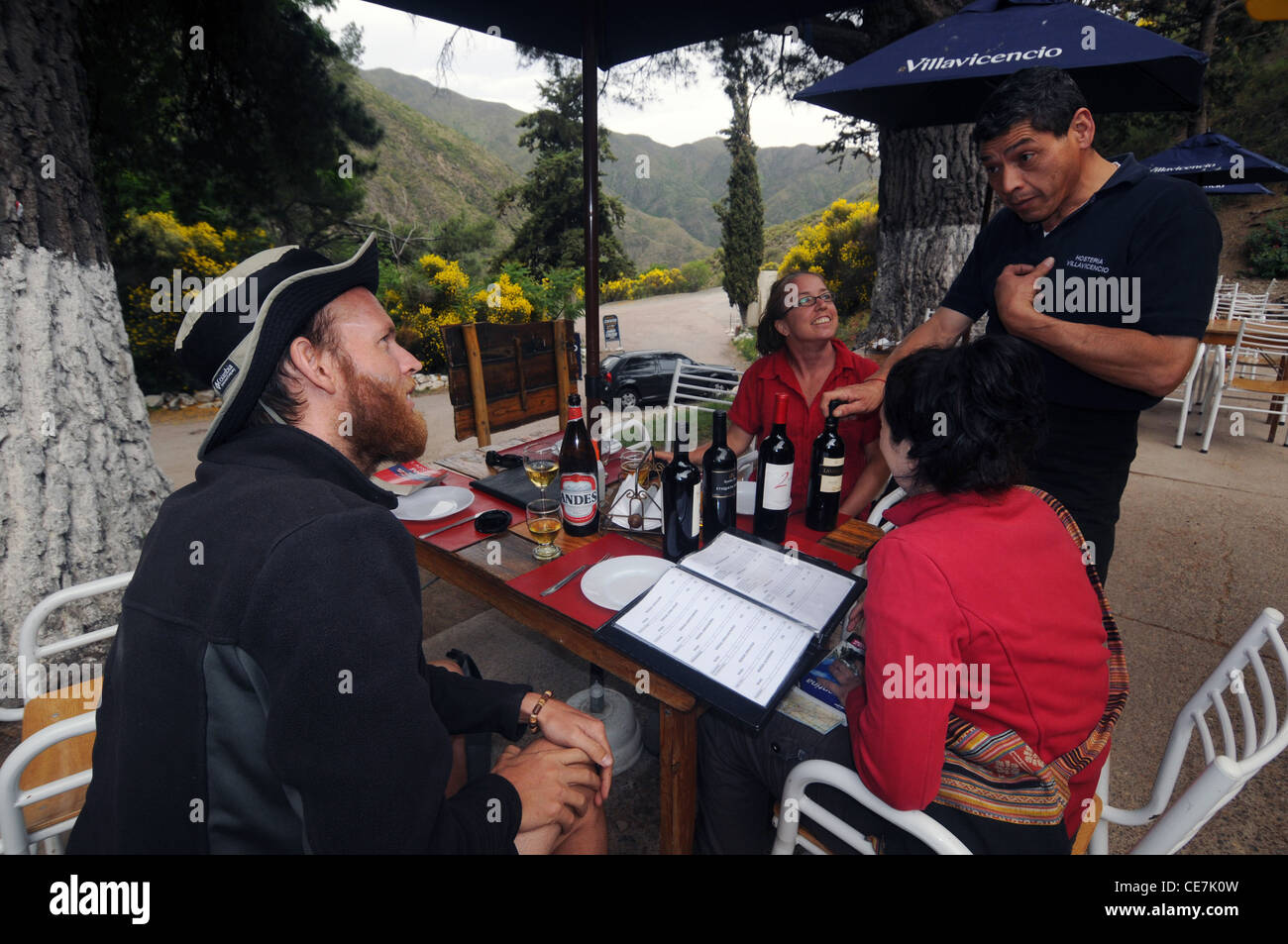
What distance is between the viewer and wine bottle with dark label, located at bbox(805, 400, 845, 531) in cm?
201

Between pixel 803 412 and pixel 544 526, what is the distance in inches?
54.6

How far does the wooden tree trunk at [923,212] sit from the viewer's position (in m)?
5.27

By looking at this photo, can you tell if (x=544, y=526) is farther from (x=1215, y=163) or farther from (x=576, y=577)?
(x=1215, y=163)

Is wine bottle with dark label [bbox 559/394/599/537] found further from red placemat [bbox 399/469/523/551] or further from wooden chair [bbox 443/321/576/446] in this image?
wooden chair [bbox 443/321/576/446]

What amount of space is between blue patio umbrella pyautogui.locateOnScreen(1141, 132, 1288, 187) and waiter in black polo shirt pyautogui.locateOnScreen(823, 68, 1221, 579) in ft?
18.8

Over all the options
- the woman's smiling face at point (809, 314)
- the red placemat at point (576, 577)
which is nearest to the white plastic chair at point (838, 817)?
the red placemat at point (576, 577)

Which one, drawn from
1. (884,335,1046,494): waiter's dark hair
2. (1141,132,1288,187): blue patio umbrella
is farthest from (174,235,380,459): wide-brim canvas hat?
(1141,132,1288,187): blue patio umbrella

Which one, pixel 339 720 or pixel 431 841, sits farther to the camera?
pixel 431 841

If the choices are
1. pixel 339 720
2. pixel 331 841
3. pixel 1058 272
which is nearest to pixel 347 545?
pixel 339 720

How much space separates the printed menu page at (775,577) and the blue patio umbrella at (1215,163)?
278 inches
